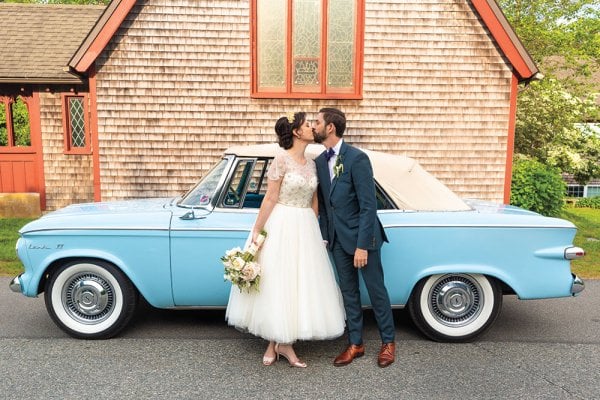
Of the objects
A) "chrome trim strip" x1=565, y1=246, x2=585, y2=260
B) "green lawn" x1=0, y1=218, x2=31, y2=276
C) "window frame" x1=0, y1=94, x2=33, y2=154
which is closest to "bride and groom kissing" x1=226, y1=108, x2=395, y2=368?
"chrome trim strip" x1=565, y1=246, x2=585, y2=260

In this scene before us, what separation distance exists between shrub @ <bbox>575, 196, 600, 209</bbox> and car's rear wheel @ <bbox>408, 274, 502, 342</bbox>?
53.3 feet

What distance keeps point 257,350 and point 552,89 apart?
13648 millimetres

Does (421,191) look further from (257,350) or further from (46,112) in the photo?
(46,112)

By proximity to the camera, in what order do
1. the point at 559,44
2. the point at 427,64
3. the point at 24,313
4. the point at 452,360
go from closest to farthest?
1. the point at 452,360
2. the point at 24,313
3. the point at 427,64
4. the point at 559,44

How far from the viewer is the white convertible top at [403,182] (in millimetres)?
4188

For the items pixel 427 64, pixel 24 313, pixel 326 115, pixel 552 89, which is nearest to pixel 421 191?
pixel 326 115

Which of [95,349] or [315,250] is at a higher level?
[315,250]

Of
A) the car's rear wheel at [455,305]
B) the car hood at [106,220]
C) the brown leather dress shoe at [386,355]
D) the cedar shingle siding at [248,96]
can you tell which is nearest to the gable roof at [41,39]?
the cedar shingle siding at [248,96]

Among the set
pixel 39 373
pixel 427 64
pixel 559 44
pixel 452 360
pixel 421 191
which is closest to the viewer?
pixel 39 373

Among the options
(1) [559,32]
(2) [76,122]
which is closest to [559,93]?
(1) [559,32]

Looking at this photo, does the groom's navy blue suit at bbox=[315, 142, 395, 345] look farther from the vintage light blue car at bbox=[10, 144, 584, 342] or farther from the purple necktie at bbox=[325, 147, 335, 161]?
the vintage light blue car at bbox=[10, 144, 584, 342]

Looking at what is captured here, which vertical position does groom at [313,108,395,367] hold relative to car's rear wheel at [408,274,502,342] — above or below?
above

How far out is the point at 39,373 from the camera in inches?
140

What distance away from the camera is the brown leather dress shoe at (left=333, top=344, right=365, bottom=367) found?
3742 millimetres
